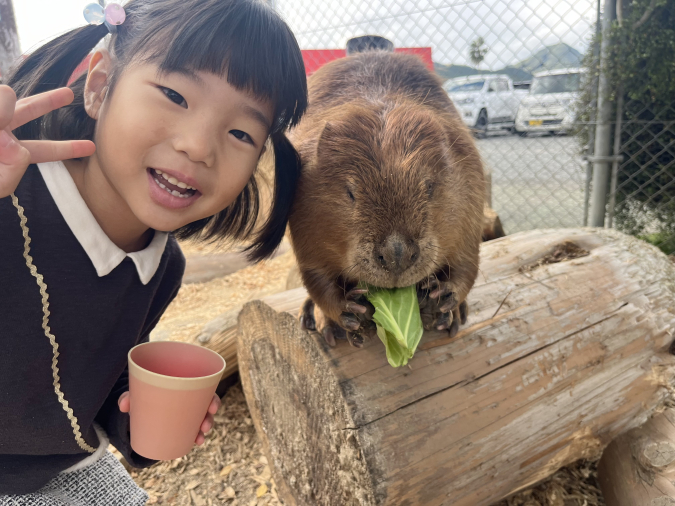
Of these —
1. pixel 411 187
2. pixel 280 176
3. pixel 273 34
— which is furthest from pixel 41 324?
pixel 411 187

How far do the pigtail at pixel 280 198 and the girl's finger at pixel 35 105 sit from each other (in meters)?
0.71

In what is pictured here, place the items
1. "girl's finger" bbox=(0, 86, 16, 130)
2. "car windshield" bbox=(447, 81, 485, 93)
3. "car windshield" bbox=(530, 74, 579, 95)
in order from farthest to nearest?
"car windshield" bbox=(447, 81, 485, 93), "car windshield" bbox=(530, 74, 579, 95), "girl's finger" bbox=(0, 86, 16, 130)

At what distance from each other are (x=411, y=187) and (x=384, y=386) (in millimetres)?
640

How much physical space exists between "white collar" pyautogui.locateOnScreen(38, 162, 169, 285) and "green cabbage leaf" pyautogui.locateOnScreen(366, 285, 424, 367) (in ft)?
2.63

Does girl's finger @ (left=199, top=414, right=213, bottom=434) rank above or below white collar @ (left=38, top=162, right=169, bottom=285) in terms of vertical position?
below

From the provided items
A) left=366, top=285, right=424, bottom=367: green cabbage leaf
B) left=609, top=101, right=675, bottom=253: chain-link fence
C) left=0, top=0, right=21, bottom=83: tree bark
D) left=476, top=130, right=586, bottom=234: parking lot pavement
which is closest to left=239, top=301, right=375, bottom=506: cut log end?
left=366, top=285, right=424, bottom=367: green cabbage leaf

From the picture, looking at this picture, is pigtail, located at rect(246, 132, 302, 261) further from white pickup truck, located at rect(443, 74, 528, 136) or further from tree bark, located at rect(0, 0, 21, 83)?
tree bark, located at rect(0, 0, 21, 83)

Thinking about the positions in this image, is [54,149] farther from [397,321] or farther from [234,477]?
[234,477]

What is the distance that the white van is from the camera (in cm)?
406

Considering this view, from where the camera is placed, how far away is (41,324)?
127 cm

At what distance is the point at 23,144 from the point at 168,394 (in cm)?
64

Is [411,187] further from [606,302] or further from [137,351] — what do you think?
[606,302]

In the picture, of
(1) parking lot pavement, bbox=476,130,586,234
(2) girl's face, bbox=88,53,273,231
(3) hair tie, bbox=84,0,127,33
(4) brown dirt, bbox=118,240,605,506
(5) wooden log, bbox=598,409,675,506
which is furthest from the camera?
(1) parking lot pavement, bbox=476,130,586,234

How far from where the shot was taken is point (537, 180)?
4758 mm
